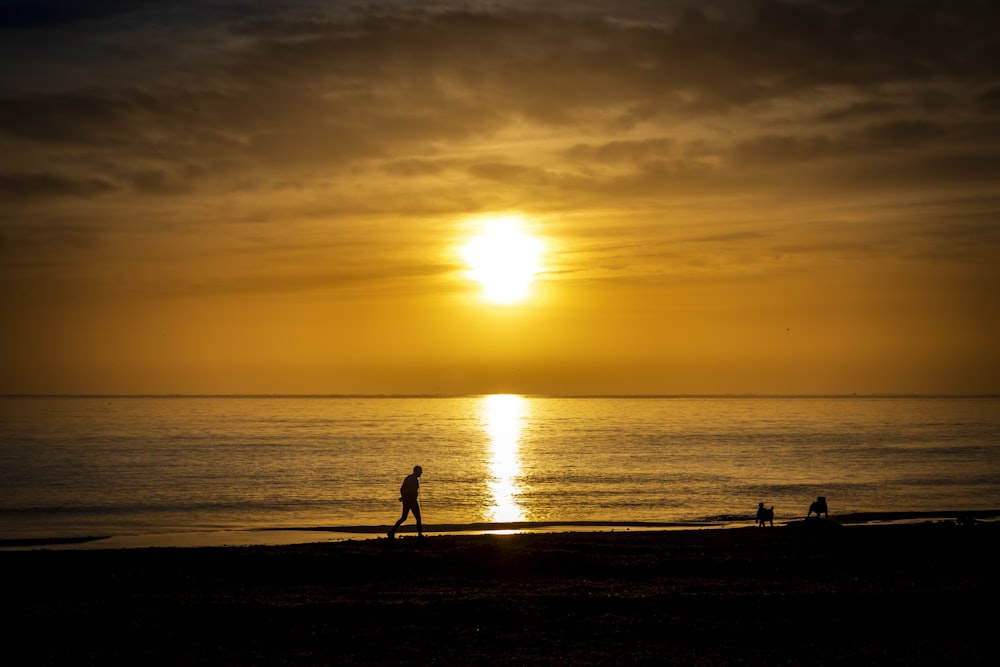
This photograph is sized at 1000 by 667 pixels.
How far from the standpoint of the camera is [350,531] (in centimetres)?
3547

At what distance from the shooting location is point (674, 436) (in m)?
130

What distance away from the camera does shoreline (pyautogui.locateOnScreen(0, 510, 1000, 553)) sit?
106ft

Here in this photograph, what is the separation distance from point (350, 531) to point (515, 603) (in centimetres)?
1931

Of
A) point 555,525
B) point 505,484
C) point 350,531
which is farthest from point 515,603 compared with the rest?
point 505,484

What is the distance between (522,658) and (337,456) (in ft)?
252

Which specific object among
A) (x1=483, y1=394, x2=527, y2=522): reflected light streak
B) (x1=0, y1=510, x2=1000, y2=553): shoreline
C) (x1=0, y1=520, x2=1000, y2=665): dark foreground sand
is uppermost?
(x1=483, y1=394, x2=527, y2=522): reflected light streak

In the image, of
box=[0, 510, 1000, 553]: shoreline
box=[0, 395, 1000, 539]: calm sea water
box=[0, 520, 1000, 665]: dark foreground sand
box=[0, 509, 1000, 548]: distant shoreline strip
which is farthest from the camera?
box=[0, 395, 1000, 539]: calm sea water

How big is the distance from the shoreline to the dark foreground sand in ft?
22.2

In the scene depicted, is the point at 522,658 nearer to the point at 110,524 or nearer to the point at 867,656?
the point at 867,656

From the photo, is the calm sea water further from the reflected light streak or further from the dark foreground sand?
the dark foreground sand

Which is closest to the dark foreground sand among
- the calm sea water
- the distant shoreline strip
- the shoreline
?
the shoreline

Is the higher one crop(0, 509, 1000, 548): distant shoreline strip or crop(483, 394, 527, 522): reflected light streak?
crop(483, 394, 527, 522): reflected light streak

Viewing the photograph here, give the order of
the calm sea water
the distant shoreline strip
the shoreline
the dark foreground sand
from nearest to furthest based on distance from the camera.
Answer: the dark foreground sand → the shoreline → the distant shoreline strip → the calm sea water

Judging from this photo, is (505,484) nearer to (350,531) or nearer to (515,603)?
(350,531)
